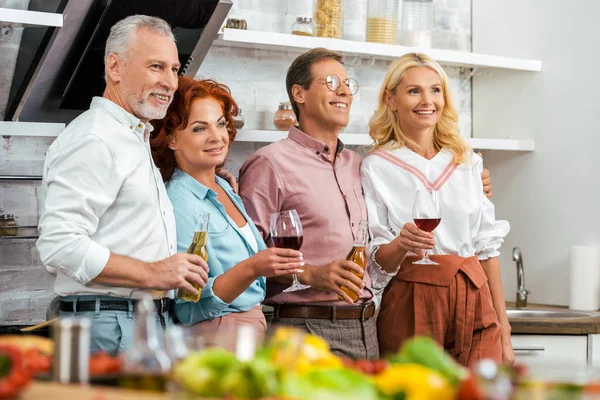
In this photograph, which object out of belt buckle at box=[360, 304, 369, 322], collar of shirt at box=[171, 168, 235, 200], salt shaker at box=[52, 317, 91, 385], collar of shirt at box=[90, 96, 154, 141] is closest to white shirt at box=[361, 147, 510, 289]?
belt buckle at box=[360, 304, 369, 322]

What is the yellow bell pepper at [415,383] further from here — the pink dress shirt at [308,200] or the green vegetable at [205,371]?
the pink dress shirt at [308,200]

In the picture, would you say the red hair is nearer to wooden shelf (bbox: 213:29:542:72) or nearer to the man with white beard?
the man with white beard

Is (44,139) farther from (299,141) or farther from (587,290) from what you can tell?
(587,290)

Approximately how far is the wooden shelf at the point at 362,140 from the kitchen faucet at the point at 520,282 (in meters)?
0.51

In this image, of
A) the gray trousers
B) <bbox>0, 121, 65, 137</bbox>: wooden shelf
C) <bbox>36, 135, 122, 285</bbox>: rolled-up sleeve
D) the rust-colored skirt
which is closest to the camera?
<bbox>36, 135, 122, 285</bbox>: rolled-up sleeve

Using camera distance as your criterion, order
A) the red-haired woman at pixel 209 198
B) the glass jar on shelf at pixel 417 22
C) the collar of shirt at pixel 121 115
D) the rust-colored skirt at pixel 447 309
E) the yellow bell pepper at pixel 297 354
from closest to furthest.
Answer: the yellow bell pepper at pixel 297 354
the collar of shirt at pixel 121 115
the red-haired woman at pixel 209 198
the rust-colored skirt at pixel 447 309
the glass jar on shelf at pixel 417 22

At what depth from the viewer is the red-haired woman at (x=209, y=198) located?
95.7 inches

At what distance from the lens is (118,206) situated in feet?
7.30

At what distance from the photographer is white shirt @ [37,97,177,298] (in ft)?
6.86

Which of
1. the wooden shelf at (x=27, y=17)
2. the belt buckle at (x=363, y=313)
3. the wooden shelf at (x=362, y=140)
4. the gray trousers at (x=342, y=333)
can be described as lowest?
the gray trousers at (x=342, y=333)

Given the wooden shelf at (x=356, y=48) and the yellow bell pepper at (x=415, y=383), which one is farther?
the wooden shelf at (x=356, y=48)

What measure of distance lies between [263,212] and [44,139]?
45.7 inches

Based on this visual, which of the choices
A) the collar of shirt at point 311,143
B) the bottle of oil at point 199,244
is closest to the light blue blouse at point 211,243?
the bottle of oil at point 199,244

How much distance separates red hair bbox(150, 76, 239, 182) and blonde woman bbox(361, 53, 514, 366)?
0.67m
